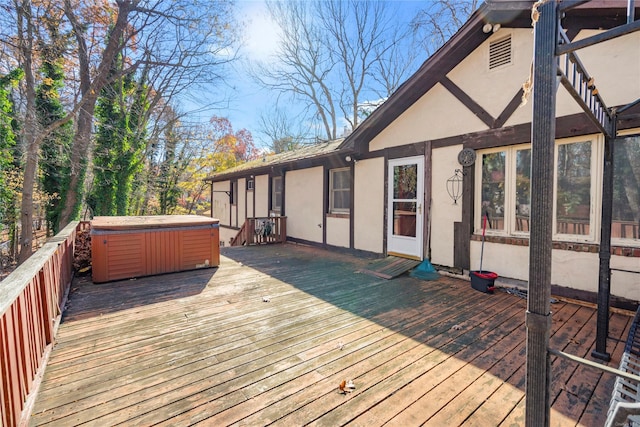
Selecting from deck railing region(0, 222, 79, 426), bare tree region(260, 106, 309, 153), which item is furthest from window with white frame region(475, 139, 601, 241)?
bare tree region(260, 106, 309, 153)

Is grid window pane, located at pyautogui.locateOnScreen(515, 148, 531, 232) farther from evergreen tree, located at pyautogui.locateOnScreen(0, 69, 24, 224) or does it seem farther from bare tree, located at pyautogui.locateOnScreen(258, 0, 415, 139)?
bare tree, located at pyautogui.locateOnScreen(258, 0, 415, 139)

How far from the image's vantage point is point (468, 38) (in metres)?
4.62

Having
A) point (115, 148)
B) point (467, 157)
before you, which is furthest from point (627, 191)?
point (115, 148)

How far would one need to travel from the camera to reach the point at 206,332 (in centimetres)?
293

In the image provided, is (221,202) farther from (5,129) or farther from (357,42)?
(357,42)

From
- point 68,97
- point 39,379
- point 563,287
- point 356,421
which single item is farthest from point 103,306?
point 68,97

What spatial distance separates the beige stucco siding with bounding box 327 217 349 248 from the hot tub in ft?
10.4

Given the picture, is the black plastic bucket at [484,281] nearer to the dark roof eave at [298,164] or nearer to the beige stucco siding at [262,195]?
the dark roof eave at [298,164]

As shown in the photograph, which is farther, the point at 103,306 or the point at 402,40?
the point at 402,40

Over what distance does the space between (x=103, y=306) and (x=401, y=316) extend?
11.6 ft

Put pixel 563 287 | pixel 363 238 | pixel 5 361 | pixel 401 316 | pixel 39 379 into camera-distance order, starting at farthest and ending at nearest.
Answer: pixel 363 238, pixel 563 287, pixel 401 316, pixel 39 379, pixel 5 361

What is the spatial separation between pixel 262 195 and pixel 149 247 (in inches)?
252

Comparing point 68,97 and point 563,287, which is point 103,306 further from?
point 68,97

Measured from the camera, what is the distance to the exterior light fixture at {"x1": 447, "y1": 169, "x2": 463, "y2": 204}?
4.98 meters
